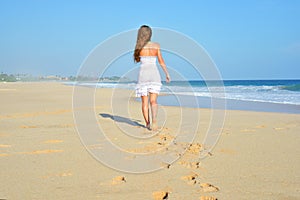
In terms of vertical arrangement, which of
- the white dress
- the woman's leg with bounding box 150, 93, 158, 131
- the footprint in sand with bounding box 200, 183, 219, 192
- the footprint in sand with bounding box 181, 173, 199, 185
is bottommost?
the footprint in sand with bounding box 200, 183, 219, 192

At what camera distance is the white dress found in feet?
17.7

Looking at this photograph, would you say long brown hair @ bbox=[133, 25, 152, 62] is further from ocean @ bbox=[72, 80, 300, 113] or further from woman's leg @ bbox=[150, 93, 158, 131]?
ocean @ bbox=[72, 80, 300, 113]

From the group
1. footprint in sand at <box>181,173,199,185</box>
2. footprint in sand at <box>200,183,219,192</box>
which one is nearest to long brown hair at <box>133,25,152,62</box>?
footprint in sand at <box>181,173,199,185</box>

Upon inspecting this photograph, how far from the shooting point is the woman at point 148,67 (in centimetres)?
532

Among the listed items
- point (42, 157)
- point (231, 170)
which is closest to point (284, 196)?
point (231, 170)

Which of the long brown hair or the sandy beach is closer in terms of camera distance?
the sandy beach

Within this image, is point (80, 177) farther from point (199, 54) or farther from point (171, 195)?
point (199, 54)

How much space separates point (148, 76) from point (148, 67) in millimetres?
147

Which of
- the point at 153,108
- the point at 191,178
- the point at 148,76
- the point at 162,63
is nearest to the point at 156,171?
the point at 191,178

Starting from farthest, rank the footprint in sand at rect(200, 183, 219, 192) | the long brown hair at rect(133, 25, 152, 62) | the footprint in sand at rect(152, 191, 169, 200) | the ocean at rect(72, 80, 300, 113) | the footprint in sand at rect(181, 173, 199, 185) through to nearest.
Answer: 1. the ocean at rect(72, 80, 300, 113)
2. the long brown hair at rect(133, 25, 152, 62)
3. the footprint in sand at rect(181, 173, 199, 185)
4. the footprint in sand at rect(200, 183, 219, 192)
5. the footprint in sand at rect(152, 191, 169, 200)

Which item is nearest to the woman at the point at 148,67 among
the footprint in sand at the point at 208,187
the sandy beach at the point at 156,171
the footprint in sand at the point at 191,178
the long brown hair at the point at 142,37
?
the long brown hair at the point at 142,37

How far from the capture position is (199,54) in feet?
17.4

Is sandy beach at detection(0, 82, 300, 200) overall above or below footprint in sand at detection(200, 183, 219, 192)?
above

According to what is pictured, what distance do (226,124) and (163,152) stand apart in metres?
2.81
